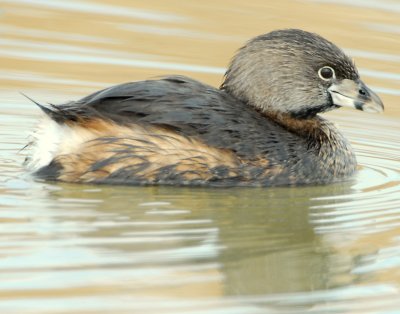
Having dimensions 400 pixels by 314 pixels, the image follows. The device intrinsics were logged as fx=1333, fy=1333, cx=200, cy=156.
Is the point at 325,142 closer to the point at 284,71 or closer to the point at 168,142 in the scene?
the point at 284,71

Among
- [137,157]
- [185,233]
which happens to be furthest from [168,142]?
[185,233]

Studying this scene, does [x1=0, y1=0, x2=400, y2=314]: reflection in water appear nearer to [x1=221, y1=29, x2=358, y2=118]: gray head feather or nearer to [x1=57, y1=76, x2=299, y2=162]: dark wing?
[x1=57, y1=76, x2=299, y2=162]: dark wing

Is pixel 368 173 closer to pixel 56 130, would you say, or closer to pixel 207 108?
pixel 207 108

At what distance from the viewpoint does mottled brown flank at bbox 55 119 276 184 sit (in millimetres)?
7777

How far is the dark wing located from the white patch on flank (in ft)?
0.35

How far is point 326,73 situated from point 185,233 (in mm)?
2119

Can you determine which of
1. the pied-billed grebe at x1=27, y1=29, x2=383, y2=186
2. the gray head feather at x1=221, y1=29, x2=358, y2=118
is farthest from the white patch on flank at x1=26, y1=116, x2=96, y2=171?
the gray head feather at x1=221, y1=29, x2=358, y2=118

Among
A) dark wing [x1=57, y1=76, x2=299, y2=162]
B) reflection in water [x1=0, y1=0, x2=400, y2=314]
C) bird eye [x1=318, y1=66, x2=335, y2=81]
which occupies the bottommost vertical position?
reflection in water [x1=0, y1=0, x2=400, y2=314]

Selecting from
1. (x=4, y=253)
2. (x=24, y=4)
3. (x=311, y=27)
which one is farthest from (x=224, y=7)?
(x=4, y=253)

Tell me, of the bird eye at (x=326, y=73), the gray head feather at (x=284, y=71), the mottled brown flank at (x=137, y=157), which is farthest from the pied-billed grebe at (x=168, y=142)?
the bird eye at (x=326, y=73)

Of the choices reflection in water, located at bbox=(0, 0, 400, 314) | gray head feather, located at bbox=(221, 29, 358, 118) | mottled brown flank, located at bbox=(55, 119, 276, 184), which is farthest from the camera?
gray head feather, located at bbox=(221, 29, 358, 118)

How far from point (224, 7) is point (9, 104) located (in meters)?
4.03

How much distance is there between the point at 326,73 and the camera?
28.0ft

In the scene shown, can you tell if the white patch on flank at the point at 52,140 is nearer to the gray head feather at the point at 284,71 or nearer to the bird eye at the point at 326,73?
the gray head feather at the point at 284,71
